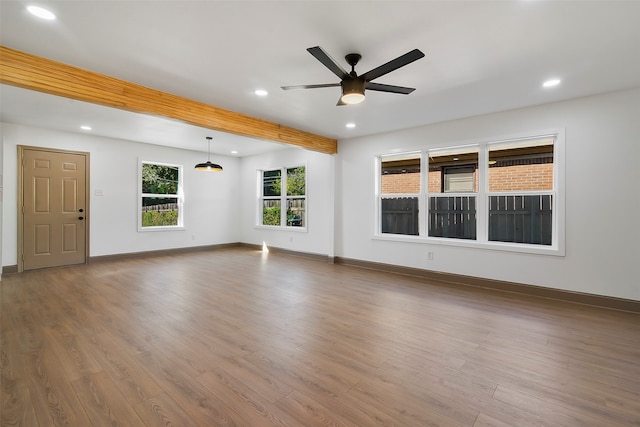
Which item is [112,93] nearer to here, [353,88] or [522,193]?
[353,88]

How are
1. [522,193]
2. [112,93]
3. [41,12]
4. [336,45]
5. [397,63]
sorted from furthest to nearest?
[522,193]
[112,93]
[336,45]
[397,63]
[41,12]

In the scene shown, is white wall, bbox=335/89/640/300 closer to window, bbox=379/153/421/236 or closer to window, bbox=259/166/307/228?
window, bbox=379/153/421/236

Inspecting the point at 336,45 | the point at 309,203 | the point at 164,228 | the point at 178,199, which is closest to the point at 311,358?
the point at 336,45

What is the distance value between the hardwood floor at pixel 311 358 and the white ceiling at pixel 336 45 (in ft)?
8.87

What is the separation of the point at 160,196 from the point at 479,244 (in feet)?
23.5

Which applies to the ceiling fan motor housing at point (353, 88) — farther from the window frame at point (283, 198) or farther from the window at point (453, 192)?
the window frame at point (283, 198)

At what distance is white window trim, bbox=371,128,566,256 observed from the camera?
157 inches

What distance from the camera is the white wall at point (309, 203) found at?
6756mm

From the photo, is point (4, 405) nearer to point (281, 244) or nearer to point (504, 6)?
point (504, 6)

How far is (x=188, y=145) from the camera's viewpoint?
7105 millimetres

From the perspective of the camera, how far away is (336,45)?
2.63 m

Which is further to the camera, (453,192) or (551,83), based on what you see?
(453,192)

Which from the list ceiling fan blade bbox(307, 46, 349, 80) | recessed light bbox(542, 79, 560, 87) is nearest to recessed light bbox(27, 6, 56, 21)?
ceiling fan blade bbox(307, 46, 349, 80)

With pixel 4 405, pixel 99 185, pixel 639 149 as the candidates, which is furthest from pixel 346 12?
pixel 99 185
